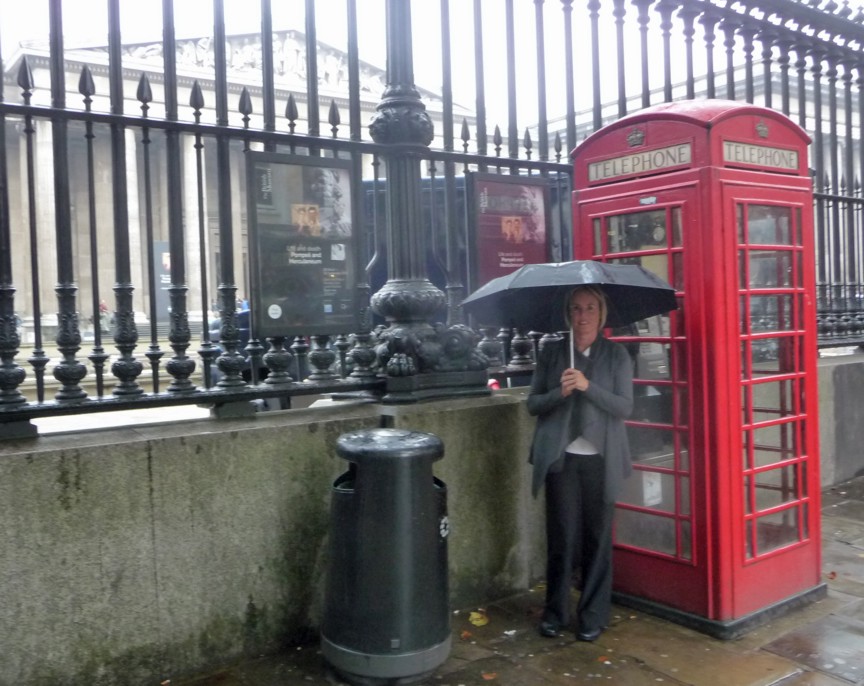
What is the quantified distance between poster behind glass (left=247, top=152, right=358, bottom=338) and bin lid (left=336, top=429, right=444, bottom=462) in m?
0.99

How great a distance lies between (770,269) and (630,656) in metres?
2.09

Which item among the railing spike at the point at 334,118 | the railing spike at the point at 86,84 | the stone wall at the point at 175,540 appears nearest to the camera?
the stone wall at the point at 175,540

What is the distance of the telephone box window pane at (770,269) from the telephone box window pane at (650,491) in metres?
1.11

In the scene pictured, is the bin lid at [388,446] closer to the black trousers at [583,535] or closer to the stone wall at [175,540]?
the stone wall at [175,540]

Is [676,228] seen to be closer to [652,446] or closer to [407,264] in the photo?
[652,446]

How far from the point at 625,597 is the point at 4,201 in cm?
372

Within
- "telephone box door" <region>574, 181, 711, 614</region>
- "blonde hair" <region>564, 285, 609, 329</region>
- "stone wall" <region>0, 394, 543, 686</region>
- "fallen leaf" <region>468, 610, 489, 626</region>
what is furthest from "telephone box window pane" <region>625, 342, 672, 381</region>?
"fallen leaf" <region>468, 610, 489, 626</region>

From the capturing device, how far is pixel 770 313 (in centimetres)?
434

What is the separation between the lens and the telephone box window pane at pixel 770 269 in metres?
4.22

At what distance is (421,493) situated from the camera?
3568mm

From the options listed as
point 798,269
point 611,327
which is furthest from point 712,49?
point 611,327

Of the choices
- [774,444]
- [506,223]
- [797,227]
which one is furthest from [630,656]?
[506,223]

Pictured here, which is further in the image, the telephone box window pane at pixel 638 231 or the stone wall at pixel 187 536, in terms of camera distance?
the telephone box window pane at pixel 638 231

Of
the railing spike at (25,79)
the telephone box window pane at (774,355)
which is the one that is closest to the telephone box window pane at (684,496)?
the telephone box window pane at (774,355)
